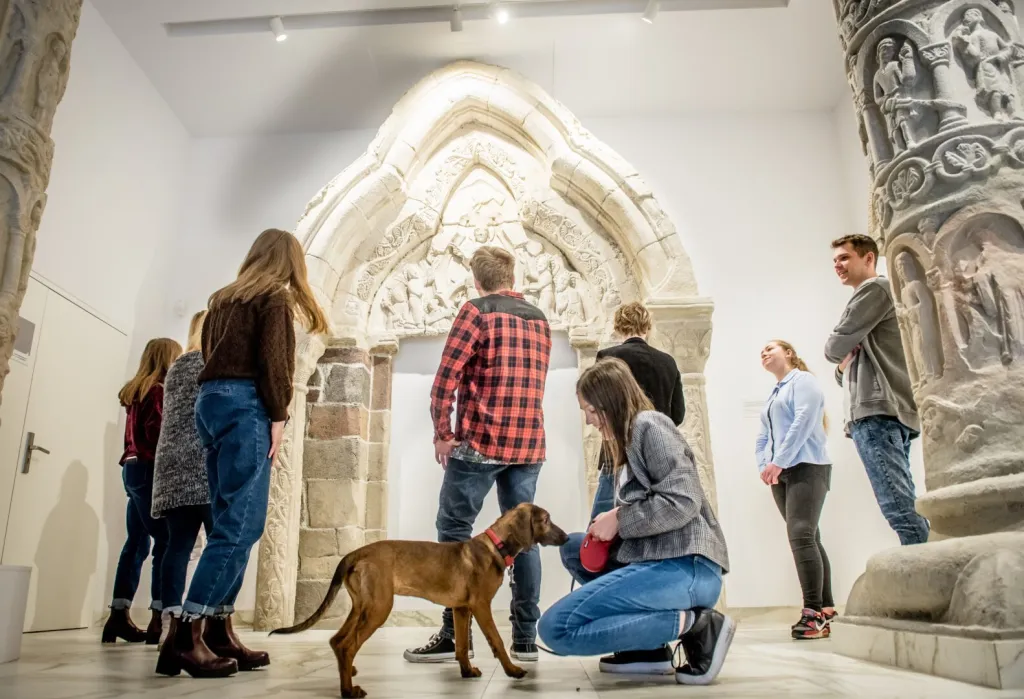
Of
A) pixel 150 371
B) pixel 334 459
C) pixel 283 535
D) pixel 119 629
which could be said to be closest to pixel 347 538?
pixel 283 535

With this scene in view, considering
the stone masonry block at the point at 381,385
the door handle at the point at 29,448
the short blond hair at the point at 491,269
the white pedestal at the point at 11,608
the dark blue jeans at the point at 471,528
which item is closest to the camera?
the white pedestal at the point at 11,608

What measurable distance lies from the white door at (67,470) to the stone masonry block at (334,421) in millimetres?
1383

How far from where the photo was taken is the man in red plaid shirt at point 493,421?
7.82ft

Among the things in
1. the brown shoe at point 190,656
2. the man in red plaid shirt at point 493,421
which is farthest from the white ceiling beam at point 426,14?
the brown shoe at point 190,656

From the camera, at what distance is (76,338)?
4.27m

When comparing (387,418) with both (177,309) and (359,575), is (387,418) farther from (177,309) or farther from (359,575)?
(359,575)

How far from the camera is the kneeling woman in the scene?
70.7 inches

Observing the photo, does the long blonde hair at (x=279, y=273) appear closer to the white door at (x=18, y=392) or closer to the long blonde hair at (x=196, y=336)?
the long blonde hair at (x=196, y=336)

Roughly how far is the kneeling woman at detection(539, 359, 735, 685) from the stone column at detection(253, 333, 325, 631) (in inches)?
104

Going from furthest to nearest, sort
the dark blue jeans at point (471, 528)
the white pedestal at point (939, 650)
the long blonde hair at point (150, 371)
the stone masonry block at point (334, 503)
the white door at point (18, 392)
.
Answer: the stone masonry block at point (334, 503), the white door at point (18, 392), the long blonde hair at point (150, 371), the dark blue jeans at point (471, 528), the white pedestal at point (939, 650)

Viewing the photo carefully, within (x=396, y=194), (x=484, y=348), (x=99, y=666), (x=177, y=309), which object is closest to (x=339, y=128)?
(x=396, y=194)

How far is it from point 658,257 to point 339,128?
115 inches

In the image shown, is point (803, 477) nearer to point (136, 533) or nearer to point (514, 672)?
point (514, 672)

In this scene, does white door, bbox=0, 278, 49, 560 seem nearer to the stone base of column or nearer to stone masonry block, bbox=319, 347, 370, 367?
stone masonry block, bbox=319, 347, 370, 367
